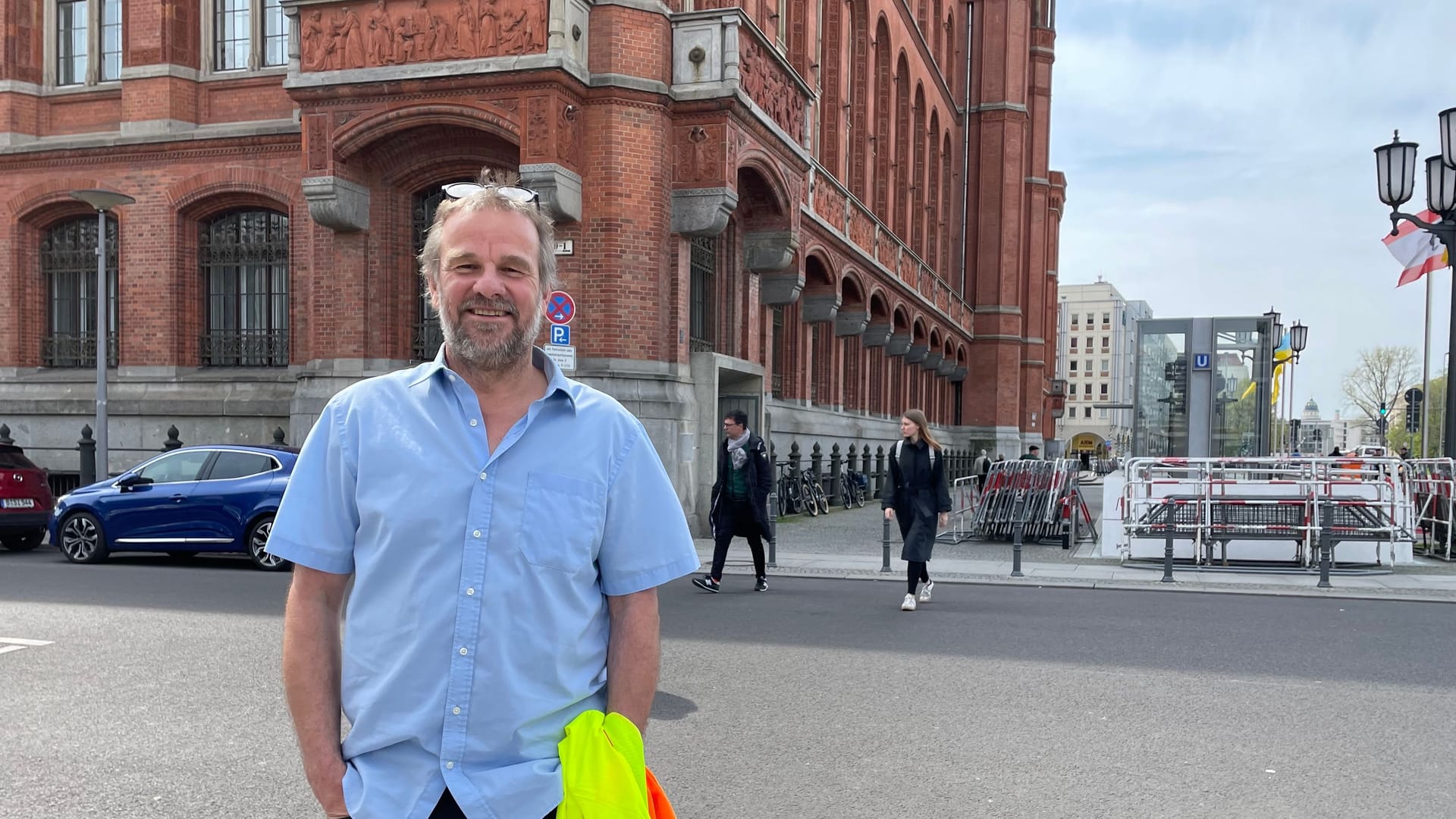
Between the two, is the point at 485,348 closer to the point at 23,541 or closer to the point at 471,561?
the point at 471,561

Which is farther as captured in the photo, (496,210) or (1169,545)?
(1169,545)

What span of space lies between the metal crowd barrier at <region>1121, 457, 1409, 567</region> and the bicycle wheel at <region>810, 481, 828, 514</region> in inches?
342

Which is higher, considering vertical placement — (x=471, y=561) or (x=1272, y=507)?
(x=471, y=561)

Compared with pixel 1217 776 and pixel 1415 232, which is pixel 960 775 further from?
pixel 1415 232

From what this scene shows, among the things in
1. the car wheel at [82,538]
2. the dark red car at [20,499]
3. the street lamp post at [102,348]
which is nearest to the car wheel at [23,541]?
the dark red car at [20,499]

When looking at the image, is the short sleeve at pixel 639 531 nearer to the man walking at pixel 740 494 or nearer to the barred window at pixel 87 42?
the man walking at pixel 740 494

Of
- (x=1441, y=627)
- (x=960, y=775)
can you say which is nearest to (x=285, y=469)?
(x=960, y=775)

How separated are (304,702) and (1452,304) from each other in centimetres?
1648

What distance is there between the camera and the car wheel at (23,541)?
14875mm

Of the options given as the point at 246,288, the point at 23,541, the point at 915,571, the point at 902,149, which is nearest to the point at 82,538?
the point at 23,541

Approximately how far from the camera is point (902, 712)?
20.1ft

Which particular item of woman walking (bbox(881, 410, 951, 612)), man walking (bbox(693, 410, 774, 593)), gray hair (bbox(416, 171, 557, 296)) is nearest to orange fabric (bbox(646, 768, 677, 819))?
gray hair (bbox(416, 171, 557, 296))

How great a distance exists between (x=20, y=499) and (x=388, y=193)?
6.55 m

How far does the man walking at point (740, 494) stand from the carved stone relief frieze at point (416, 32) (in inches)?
279
